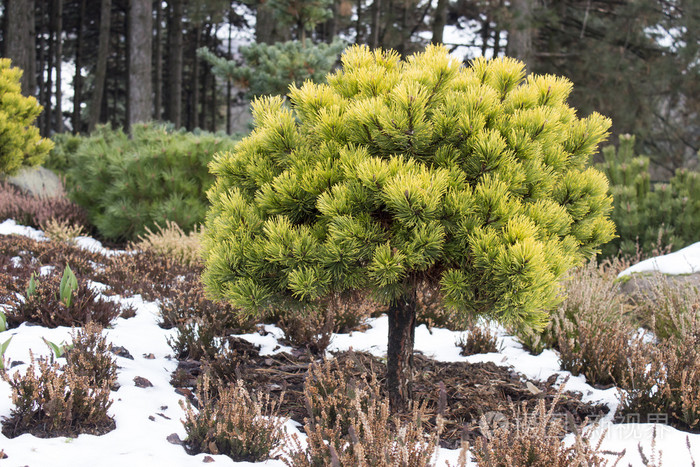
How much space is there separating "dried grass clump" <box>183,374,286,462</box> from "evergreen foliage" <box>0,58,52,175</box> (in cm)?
767

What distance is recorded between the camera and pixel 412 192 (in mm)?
2311

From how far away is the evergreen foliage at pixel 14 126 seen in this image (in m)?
8.48

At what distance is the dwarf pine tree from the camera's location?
2.45 meters

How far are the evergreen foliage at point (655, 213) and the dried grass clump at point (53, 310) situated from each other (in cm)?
633

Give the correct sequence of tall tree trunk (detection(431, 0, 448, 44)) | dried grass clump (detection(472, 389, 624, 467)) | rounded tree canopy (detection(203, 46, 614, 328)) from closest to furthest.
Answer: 1. dried grass clump (detection(472, 389, 624, 467))
2. rounded tree canopy (detection(203, 46, 614, 328))
3. tall tree trunk (detection(431, 0, 448, 44))

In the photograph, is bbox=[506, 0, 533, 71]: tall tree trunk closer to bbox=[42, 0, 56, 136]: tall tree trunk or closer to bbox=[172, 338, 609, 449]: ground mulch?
bbox=[172, 338, 609, 449]: ground mulch

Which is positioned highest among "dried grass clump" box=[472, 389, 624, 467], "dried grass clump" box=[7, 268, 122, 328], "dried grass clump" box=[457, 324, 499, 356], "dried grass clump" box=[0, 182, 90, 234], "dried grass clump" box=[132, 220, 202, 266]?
"dried grass clump" box=[472, 389, 624, 467]

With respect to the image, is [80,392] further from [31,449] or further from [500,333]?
[500,333]

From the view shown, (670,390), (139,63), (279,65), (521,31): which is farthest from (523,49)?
(670,390)

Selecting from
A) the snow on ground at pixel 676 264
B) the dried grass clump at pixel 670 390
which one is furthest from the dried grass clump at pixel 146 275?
the snow on ground at pixel 676 264

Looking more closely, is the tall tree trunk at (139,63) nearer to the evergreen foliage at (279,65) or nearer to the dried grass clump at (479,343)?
the evergreen foliage at (279,65)

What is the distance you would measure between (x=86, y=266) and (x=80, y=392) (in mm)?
3007

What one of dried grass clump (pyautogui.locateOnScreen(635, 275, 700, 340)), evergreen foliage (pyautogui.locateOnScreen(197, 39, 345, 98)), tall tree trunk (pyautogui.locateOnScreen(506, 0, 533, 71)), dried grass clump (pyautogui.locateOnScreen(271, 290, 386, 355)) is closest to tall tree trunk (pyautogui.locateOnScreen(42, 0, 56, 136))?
evergreen foliage (pyautogui.locateOnScreen(197, 39, 345, 98))

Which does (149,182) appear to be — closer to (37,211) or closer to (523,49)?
(37,211)
